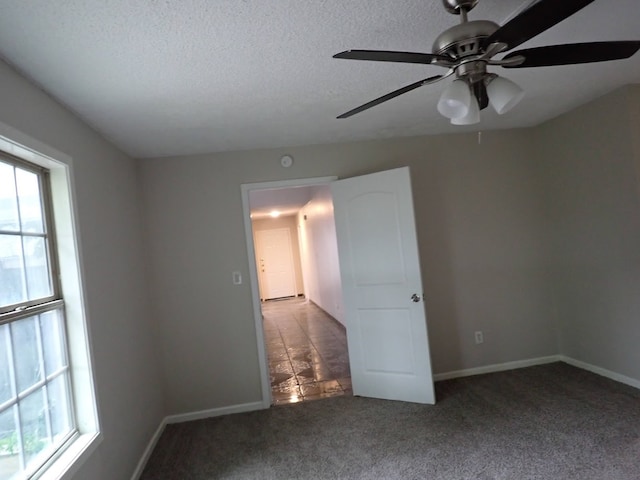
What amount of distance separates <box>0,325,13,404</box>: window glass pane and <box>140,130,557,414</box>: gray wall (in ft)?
6.12

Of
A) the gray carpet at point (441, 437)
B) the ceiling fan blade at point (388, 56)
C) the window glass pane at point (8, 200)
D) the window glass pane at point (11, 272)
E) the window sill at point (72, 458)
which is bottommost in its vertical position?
the gray carpet at point (441, 437)

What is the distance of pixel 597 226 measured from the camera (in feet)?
10.9

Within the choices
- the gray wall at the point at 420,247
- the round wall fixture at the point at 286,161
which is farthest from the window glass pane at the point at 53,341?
the round wall fixture at the point at 286,161

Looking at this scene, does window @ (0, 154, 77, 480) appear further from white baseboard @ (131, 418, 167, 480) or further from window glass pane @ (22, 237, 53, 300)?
white baseboard @ (131, 418, 167, 480)

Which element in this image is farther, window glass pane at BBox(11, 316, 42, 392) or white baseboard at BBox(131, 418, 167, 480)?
white baseboard at BBox(131, 418, 167, 480)

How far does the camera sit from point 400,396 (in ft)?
11.1

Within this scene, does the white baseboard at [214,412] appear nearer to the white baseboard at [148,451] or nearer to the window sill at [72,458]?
the white baseboard at [148,451]

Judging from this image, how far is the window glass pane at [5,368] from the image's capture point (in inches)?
61.9

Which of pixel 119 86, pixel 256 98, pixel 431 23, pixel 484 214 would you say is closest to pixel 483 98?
pixel 431 23

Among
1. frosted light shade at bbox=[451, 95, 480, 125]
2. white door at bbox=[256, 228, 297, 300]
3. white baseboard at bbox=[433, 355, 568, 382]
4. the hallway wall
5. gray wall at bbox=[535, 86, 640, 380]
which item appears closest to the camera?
frosted light shade at bbox=[451, 95, 480, 125]

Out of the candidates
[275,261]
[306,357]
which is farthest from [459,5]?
[275,261]

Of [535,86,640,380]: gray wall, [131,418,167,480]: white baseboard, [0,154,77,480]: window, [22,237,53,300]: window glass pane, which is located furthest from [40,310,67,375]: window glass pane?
[535,86,640,380]: gray wall

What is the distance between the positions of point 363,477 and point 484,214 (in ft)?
8.37

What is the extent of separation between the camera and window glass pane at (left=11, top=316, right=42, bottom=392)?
5.54 ft
